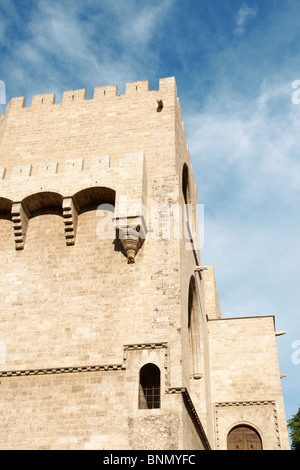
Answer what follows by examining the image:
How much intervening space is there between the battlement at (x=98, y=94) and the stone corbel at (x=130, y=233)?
16.8 ft

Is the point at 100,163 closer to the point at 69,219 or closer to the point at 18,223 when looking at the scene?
the point at 69,219

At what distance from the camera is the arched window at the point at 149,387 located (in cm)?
1071

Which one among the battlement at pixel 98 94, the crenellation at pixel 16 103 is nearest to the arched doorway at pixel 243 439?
the battlement at pixel 98 94

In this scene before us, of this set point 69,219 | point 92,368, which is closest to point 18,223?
point 69,219

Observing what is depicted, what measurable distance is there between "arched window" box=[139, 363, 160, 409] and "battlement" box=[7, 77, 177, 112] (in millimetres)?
8470

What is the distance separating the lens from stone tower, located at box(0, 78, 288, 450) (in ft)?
34.6

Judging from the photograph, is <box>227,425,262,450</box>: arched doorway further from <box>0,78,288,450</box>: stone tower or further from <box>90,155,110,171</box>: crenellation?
<box>90,155,110,171</box>: crenellation

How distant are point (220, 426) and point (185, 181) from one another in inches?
334

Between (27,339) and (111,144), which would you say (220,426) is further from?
(111,144)

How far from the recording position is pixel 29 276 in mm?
12812

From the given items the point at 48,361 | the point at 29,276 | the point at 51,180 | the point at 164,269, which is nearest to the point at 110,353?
the point at 48,361

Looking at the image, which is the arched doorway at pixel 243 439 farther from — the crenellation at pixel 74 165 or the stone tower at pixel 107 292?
the crenellation at pixel 74 165

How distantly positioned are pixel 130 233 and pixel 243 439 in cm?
916

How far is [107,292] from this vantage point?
12.1 meters
